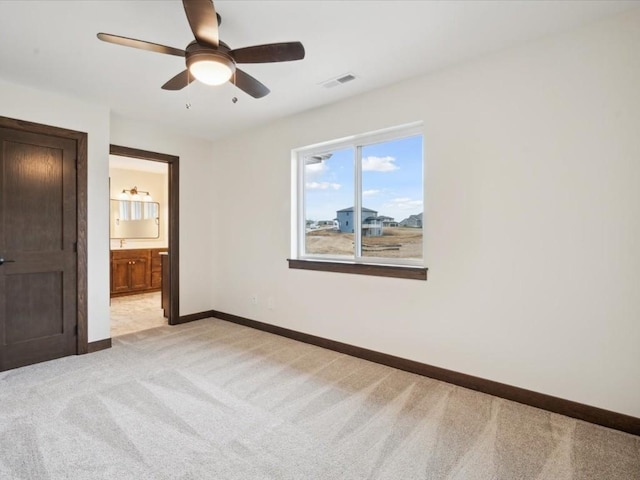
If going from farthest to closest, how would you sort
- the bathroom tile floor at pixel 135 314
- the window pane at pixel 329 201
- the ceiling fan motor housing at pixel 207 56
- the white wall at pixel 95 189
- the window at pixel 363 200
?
1. the bathroom tile floor at pixel 135 314
2. the window pane at pixel 329 201
3. the white wall at pixel 95 189
4. the window at pixel 363 200
5. the ceiling fan motor housing at pixel 207 56

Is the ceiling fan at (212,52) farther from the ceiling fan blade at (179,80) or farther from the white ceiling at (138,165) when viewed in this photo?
the white ceiling at (138,165)

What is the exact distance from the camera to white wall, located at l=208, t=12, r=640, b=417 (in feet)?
Result: 7.07

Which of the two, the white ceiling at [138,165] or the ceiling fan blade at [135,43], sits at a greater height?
the white ceiling at [138,165]

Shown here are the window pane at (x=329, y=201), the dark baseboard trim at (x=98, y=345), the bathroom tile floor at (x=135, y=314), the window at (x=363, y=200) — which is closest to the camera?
the window at (x=363, y=200)

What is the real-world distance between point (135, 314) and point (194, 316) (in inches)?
41.4

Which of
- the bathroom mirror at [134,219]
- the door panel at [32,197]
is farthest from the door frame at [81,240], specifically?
the bathroom mirror at [134,219]

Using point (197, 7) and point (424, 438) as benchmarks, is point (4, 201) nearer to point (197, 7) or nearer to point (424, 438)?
point (197, 7)

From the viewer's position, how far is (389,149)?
11.1 ft

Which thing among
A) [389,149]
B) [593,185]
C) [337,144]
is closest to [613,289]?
[593,185]

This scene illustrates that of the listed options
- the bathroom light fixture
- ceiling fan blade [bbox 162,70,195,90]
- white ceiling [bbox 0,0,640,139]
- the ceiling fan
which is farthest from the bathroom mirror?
the ceiling fan

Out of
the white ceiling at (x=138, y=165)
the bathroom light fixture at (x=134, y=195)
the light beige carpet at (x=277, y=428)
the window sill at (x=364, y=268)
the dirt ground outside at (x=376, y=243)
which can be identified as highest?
the white ceiling at (x=138, y=165)

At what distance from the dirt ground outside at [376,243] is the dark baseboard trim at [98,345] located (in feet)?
7.71

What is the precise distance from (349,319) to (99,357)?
2.48 metres

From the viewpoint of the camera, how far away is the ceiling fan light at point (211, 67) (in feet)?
6.51
